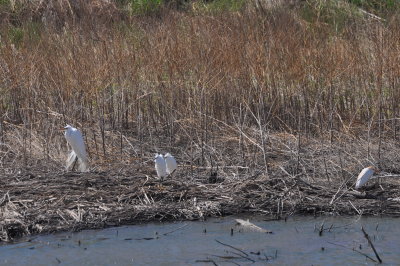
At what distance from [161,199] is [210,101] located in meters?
2.41

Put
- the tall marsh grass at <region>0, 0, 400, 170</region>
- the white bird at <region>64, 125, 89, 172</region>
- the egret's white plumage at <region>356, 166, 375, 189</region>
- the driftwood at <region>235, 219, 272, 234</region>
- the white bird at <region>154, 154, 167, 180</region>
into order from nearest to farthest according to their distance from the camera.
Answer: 1. the driftwood at <region>235, 219, 272, 234</region>
2. the egret's white plumage at <region>356, 166, 375, 189</region>
3. the white bird at <region>154, 154, 167, 180</region>
4. the white bird at <region>64, 125, 89, 172</region>
5. the tall marsh grass at <region>0, 0, 400, 170</region>

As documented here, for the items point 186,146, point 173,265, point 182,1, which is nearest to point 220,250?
point 173,265

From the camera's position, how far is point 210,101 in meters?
9.27

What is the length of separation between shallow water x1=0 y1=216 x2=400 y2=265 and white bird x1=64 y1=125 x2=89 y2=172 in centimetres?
127

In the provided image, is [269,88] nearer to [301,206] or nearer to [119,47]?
[119,47]

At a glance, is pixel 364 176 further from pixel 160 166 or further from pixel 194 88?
pixel 194 88

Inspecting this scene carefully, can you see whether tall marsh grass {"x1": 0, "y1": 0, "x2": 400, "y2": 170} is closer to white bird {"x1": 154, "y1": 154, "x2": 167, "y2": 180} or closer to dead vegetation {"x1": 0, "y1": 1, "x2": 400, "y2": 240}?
dead vegetation {"x1": 0, "y1": 1, "x2": 400, "y2": 240}

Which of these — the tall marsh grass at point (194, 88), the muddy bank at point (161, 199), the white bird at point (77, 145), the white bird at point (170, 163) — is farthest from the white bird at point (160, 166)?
the tall marsh grass at point (194, 88)

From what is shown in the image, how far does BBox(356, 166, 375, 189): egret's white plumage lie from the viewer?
7.02 m

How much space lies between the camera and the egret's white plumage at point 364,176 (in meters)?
7.02

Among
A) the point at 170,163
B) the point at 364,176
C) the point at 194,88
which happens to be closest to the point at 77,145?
the point at 170,163

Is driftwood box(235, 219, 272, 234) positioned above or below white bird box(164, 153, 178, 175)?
below

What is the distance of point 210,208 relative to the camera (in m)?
6.91

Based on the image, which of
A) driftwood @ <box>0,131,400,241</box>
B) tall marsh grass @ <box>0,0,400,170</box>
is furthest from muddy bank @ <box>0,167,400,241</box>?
tall marsh grass @ <box>0,0,400,170</box>
